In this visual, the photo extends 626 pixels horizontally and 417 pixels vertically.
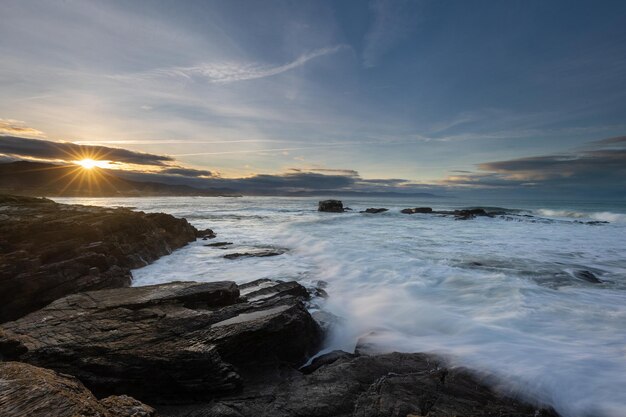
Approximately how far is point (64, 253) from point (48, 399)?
8.42 meters

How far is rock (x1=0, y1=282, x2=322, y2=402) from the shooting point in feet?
14.0

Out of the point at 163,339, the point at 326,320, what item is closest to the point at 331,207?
the point at 326,320

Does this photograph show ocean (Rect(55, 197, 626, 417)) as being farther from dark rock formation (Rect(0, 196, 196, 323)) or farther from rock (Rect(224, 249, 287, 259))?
dark rock formation (Rect(0, 196, 196, 323))

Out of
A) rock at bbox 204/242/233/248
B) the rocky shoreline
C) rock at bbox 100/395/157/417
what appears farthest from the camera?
rock at bbox 204/242/233/248

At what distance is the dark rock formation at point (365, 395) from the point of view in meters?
3.89

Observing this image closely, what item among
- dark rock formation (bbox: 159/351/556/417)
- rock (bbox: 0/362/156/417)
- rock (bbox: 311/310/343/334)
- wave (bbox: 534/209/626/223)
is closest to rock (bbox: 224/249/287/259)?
rock (bbox: 311/310/343/334)

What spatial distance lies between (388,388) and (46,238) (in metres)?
11.4

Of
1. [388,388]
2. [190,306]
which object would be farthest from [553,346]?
[190,306]

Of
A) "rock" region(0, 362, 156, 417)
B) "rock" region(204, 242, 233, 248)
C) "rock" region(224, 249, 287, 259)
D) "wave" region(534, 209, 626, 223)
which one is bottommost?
"rock" region(204, 242, 233, 248)

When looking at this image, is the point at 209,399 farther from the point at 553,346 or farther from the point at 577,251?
the point at 577,251

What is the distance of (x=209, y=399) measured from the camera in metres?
4.15

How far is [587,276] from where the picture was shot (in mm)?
11312

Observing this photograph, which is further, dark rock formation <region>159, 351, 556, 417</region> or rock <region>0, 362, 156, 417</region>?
dark rock formation <region>159, 351, 556, 417</region>

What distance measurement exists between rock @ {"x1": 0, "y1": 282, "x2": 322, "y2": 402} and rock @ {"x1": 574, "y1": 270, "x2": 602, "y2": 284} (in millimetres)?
10518
